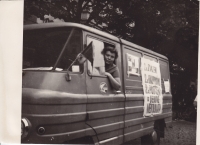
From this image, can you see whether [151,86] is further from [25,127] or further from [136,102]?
[25,127]

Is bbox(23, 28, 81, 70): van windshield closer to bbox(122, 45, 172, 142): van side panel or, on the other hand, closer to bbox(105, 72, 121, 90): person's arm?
bbox(105, 72, 121, 90): person's arm

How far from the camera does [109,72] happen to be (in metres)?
2.86

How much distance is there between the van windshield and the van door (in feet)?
0.62

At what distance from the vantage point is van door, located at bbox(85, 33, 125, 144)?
2.74 metres

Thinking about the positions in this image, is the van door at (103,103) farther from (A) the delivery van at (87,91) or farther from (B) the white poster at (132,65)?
(B) the white poster at (132,65)

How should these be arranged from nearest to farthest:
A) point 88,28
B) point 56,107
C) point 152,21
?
point 56,107 → point 88,28 → point 152,21

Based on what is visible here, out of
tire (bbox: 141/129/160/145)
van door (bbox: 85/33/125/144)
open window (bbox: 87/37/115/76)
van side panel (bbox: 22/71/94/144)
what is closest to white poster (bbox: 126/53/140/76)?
van door (bbox: 85/33/125/144)

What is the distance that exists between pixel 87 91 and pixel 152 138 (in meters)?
0.96

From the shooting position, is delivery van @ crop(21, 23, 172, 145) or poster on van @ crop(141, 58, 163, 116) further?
poster on van @ crop(141, 58, 163, 116)

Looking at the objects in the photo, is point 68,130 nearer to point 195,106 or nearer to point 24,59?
point 24,59

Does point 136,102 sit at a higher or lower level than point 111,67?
lower

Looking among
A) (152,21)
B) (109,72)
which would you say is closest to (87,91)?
(109,72)

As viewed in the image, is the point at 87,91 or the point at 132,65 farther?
the point at 132,65

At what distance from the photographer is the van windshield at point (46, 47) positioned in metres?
2.73
